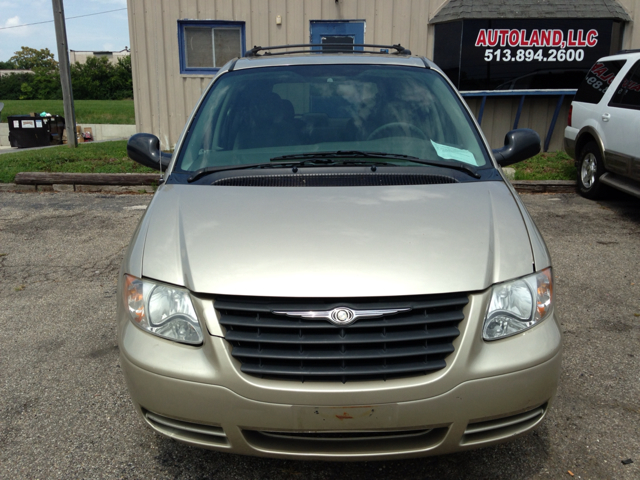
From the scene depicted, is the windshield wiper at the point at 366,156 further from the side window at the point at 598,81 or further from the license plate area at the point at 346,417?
the side window at the point at 598,81

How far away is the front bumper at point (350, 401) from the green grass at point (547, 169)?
289 inches

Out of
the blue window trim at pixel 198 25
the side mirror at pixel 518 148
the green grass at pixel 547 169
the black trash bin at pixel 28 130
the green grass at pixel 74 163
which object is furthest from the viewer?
the black trash bin at pixel 28 130

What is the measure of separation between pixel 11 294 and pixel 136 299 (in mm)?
2968

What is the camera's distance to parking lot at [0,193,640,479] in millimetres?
2426

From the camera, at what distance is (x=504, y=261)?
2.14 meters

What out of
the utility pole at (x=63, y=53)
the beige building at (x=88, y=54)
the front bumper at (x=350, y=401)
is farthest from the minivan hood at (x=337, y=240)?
the beige building at (x=88, y=54)

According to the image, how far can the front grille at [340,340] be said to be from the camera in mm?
1926

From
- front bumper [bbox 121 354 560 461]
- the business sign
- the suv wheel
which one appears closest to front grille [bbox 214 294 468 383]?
front bumper [bbox 121 354 560 461]

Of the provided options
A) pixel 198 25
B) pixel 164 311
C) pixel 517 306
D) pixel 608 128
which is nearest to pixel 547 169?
pixel 608 128

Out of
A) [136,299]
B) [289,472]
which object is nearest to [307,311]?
[136,299]

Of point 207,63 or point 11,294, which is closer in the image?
point 11,294

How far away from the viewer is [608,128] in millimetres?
7152

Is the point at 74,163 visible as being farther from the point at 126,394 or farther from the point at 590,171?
the point at 590,171

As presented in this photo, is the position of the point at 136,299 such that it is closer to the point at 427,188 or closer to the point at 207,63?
the point at 427,188
